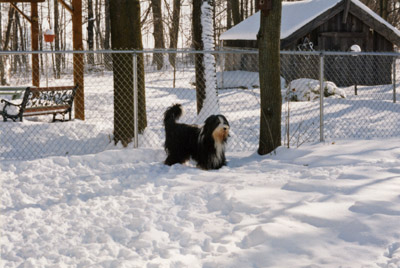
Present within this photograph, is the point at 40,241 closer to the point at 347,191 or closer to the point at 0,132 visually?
the point at 347,191

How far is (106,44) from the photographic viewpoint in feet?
121

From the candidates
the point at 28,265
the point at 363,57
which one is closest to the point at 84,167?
the point at 28,265

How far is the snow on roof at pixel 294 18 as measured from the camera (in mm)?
18908

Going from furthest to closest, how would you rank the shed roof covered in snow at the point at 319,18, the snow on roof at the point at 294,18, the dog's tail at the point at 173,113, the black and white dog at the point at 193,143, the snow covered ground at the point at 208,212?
1. the snow on roof at the point at 294,18
2. the shed roof covered in snow at the point at 319,18
3. the dog's tail at the point at 173,113
4. the black and white dog at the point at 193,143
5. the snow covered ground at the point at 208,212

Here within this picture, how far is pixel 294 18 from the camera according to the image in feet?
66.0

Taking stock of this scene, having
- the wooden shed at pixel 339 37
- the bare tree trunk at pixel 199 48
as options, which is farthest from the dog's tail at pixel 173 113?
the wooden shed at pixel 339 37

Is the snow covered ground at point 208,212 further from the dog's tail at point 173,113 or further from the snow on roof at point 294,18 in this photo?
the snow on roof at point 294,18

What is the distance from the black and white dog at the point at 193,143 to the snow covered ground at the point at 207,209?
0.20 m

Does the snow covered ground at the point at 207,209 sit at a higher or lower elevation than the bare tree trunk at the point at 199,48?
lower

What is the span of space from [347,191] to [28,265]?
131 inches

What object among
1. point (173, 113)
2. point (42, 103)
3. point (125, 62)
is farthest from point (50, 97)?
point (173, 113)

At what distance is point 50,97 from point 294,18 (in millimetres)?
11729

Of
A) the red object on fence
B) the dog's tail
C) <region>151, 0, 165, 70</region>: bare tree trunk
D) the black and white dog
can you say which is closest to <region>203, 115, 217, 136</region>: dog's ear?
the black and white dog

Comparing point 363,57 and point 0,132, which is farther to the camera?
point 363,57
